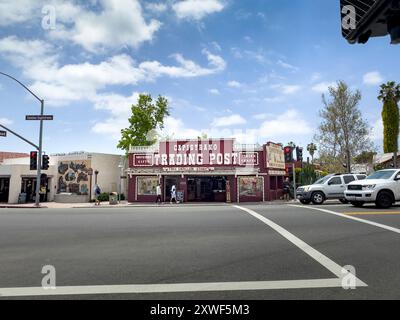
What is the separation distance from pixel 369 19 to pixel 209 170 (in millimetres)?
25110

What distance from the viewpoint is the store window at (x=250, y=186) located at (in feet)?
88.6

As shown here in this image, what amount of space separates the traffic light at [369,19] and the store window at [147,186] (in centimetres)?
2663

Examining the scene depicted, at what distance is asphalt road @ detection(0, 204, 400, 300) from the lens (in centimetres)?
402

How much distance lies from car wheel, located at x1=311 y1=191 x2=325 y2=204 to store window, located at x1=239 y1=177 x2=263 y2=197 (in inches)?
298

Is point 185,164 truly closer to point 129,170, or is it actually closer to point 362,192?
point 129,170

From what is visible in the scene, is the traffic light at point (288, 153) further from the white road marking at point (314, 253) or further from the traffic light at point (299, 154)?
the white road marking at point (314, 253)

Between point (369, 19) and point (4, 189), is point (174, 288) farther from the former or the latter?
point (4, 189)

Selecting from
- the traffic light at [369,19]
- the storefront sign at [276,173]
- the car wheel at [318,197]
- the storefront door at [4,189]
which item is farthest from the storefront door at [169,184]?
the traffic light at [369,19]

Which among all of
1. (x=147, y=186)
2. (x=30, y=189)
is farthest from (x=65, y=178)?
(x=147, y=186)

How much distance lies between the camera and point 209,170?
27422mm

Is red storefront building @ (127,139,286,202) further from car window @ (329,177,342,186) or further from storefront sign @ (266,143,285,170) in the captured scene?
car window @ (329,177,342,186)

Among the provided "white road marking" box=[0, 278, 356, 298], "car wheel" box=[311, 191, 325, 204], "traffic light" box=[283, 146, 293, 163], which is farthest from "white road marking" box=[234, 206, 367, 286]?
"traffic light" box=[283, 146, 293, 163]

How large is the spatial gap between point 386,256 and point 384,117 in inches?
1581

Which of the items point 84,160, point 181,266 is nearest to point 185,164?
point 84,160
